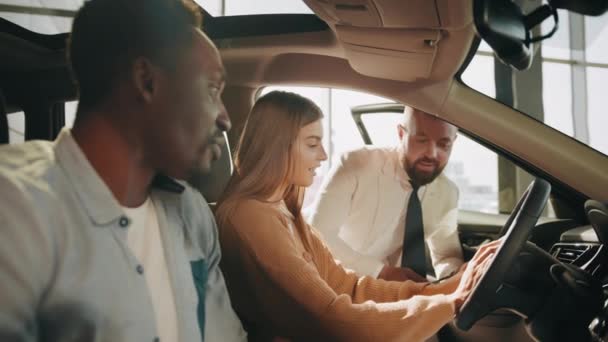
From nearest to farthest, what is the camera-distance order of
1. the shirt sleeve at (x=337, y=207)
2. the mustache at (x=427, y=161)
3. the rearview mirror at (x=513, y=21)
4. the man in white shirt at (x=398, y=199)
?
the rearview mirror at (x=513, y=21)
the shirt sleeve at (x=337, y=207)
the man in white shirt at (x=398, y=199)
the mustache at (x=427, y=161)

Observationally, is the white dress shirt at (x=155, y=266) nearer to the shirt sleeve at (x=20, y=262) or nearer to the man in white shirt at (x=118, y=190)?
the man in white shirt at (x=118, y=190)

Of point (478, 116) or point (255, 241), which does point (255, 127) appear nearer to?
point (255, 241)

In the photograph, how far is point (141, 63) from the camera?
803mm

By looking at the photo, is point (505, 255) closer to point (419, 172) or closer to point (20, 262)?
point (20, 262)

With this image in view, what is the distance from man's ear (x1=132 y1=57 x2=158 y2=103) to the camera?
2.63 ft

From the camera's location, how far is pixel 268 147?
1396 mm

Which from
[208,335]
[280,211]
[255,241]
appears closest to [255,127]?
[280,211]

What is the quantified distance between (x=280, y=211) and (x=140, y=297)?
2.07 feet

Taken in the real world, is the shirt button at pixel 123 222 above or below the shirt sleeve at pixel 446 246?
above

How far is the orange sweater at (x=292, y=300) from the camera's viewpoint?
47.8 inches

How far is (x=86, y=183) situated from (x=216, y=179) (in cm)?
85

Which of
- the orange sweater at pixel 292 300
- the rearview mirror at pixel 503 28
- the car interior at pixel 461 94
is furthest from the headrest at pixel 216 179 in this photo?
the rearview mirror at pixel 503 28

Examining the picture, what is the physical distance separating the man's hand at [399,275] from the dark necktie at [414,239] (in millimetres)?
153

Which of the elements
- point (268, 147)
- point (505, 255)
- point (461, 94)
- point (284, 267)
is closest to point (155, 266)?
point (284, 267)
